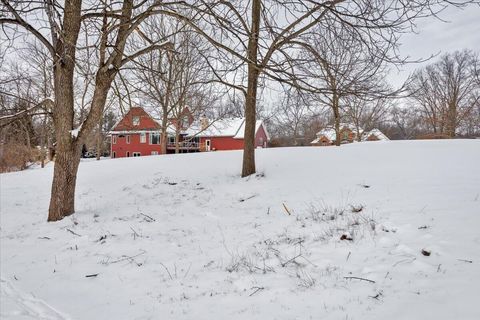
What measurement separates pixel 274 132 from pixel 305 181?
55.4 m

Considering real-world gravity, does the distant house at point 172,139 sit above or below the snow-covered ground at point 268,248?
above

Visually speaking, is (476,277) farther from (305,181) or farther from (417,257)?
(305,181)

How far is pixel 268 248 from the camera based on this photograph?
15.7 ft

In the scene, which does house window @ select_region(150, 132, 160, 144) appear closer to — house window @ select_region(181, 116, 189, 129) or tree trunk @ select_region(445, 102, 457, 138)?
house window @ select_region(181, 116, 189, 129)

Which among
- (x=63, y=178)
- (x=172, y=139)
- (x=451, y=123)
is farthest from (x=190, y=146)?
(x=63, y=178)

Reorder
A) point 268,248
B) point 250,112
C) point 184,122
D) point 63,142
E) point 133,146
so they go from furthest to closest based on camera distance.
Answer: point 133,146 → point 184,122 → point 250,112 → point 63,142 → point 268,248

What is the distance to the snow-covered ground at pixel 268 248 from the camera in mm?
3305

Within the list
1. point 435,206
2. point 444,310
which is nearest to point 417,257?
point 444,310

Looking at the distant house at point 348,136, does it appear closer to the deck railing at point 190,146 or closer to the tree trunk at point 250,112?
the deck railing at point 190,146

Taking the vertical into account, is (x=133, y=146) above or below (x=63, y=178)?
above

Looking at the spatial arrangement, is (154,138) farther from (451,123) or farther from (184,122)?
(451,123)

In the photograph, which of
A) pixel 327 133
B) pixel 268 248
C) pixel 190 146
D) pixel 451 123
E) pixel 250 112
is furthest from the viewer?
pixel 327 133

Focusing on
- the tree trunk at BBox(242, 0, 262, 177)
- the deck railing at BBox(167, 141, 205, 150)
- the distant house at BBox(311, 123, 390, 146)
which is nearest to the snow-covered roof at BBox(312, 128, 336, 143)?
the distant house at BBox(311, 123, 390, 146)

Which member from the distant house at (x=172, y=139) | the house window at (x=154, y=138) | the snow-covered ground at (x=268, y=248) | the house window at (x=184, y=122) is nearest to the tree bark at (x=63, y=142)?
the snow-covered ground at (x=268, y=248)
